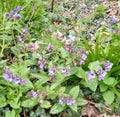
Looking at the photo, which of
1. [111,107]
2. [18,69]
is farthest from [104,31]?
[18,69]

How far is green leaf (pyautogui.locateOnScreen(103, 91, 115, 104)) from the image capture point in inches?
115

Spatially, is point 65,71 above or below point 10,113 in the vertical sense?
above

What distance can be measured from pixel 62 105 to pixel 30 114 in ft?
0.94

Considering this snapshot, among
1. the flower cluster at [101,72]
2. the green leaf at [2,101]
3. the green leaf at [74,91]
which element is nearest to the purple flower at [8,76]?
the green leaf at [2,101]

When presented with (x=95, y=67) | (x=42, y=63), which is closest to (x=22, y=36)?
(x=42, y=63)

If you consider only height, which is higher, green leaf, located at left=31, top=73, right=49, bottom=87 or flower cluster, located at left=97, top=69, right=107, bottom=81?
flower cluster, located at left=97, top=69, right=107, bottom=81

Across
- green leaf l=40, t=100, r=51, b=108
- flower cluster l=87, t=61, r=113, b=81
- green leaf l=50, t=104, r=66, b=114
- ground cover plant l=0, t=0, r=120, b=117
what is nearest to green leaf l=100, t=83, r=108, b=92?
ground cover plant l=0, t=0, r=120, b=117

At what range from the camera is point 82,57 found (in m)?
2.92

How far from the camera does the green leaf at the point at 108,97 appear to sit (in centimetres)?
293

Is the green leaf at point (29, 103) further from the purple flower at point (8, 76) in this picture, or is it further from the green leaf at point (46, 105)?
the purple flower at point (8, 76)

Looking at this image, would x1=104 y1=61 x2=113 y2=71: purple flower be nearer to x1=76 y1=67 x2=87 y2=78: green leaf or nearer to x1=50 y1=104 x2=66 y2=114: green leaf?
x1=76 y1=67 x2=87 y2=78: green leaf

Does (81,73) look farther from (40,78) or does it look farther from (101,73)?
(40,78)

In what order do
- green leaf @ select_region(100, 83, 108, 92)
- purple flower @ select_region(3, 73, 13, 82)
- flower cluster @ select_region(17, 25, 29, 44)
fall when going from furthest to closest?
flower cluster @ select_region(17, 25, 29, 44) → green leaf @ select_region(100, 83, 108, 92) → purple flower @ select_region(3, 73, 13, 82)

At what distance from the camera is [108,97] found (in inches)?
116
